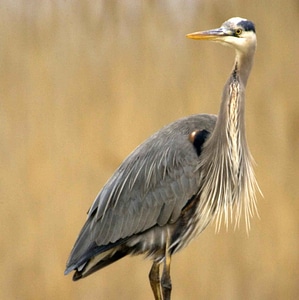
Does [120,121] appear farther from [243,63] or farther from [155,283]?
[243,63]

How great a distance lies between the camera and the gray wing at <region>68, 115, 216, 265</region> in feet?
10.8

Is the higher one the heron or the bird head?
the bird head

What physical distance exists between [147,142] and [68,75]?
1009 mm

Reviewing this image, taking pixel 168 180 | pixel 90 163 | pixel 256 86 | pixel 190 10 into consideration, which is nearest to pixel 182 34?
pixel 190 10

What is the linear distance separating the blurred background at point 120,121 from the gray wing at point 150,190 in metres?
0.96

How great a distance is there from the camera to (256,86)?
4602mm

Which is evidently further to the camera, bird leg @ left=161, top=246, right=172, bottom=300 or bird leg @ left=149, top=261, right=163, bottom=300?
bird leg @ left=149, top=261, right=163, bottom=300

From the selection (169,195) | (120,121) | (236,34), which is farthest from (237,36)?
(120,121)

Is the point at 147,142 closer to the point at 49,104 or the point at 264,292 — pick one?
the point at 49,104

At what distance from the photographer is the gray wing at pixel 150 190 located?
10.8ft

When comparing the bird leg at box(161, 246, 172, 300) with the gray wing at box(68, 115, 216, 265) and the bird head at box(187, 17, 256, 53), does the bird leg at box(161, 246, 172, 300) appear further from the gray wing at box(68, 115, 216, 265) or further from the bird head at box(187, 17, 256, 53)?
the bird head at box(187, 17, 256, 53)

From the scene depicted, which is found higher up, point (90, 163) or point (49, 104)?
point (49, 104)

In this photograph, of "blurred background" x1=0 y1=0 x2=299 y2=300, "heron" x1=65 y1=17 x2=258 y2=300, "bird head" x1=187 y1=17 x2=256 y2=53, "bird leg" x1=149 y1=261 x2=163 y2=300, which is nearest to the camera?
"bird head" x1=187 y1=17 x2=256 y2=53

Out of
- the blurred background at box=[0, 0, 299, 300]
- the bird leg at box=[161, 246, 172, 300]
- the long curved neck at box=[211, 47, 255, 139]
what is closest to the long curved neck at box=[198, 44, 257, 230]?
the long curved neck at box=[211, 47, 255, 139]
